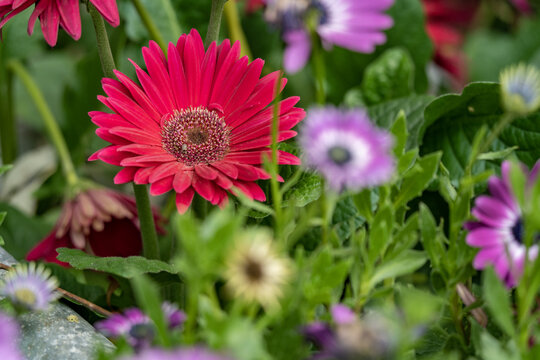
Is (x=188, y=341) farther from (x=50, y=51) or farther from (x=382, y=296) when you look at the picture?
(x=50, y=51)

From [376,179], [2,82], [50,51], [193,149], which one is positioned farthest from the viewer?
[50,51]

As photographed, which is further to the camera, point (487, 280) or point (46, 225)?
point (46, 225)

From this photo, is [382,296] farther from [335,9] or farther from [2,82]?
[2,82]

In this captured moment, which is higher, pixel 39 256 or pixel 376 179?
pixel 376 179

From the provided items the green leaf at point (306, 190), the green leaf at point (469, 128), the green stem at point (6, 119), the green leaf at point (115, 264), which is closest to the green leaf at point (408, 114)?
the green leaf at point (469, 128)

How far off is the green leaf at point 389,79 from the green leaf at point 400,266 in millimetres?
432

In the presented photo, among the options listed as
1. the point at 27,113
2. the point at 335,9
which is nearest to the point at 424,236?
the point at 335,9

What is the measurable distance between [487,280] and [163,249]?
0.39m

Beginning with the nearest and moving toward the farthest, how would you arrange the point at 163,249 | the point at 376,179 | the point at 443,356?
1. the point at 376,179
2. the point at 443,356
3. the point at 163,249

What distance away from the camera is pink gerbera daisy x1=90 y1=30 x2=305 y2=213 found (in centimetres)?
44

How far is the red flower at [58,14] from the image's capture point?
0.42m

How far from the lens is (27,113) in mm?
1055

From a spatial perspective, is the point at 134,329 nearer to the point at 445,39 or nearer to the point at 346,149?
the point at 346,149

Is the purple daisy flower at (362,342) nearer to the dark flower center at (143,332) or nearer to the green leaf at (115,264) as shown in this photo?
the dark flower center at (143,332)
